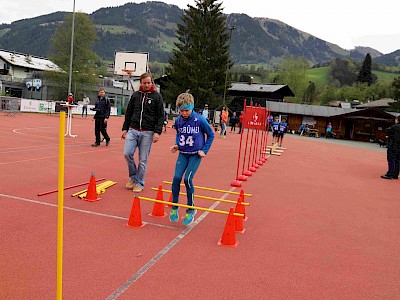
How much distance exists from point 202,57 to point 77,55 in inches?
818

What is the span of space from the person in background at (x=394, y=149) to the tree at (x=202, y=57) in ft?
118

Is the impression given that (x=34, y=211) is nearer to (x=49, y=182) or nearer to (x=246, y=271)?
(x=49, y=182)

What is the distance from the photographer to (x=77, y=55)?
187 feet

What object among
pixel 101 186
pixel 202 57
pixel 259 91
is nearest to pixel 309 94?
pixel 259 91

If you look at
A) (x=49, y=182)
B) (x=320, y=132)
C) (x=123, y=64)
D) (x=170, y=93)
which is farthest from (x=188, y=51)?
(x=49, y=182)

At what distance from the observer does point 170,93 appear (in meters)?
49.4

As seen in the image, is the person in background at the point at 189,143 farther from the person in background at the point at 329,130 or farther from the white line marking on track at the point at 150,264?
the person in background at the point at 329,130

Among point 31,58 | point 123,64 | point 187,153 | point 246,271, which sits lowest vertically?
point 246,271

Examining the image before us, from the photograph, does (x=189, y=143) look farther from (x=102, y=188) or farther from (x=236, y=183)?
(x=236, y=183)

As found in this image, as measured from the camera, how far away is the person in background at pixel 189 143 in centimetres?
553

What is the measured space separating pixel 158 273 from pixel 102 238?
116 centimetres

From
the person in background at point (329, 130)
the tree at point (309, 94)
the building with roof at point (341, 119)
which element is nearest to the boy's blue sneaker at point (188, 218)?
the building with roof at point (341, 119)

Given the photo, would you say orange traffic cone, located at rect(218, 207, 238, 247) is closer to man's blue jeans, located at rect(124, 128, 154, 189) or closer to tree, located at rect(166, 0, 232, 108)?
man's blue jeans, located at rect(124, 128, 154, 189)

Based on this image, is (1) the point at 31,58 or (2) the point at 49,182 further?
(1) the point at 31,58
